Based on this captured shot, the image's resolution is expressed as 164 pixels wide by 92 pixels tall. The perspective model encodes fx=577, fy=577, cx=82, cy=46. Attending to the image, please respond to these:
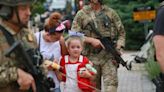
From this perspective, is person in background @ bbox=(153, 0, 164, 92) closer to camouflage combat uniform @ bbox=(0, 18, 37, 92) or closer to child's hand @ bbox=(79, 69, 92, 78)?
camouflage combat uniform @ bbox=(0, 18, 37, 92)

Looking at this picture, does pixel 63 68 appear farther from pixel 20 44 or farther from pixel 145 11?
pixel 145 11

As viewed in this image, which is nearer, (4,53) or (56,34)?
(4,53)

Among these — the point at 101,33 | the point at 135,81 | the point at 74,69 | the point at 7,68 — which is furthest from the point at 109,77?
the point at 135,81

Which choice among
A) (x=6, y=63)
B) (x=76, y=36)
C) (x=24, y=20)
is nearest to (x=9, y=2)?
(x=24, y=20)

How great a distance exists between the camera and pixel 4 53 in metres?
4.68

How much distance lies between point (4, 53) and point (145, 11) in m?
14.7

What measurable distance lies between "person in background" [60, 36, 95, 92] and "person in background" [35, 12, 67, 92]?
30 cm

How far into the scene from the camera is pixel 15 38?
4855 millimetres

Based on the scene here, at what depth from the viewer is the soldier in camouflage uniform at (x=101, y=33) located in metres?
8.45

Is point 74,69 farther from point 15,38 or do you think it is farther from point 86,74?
point 15,38

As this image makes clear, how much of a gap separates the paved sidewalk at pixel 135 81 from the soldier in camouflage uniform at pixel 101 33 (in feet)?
13.5

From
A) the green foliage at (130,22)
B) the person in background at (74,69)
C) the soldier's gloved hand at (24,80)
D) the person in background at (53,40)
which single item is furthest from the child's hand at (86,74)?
the green foliage at (130,22)

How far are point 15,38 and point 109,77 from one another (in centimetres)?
374

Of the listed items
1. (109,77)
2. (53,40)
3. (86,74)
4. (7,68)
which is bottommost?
(109,77)
